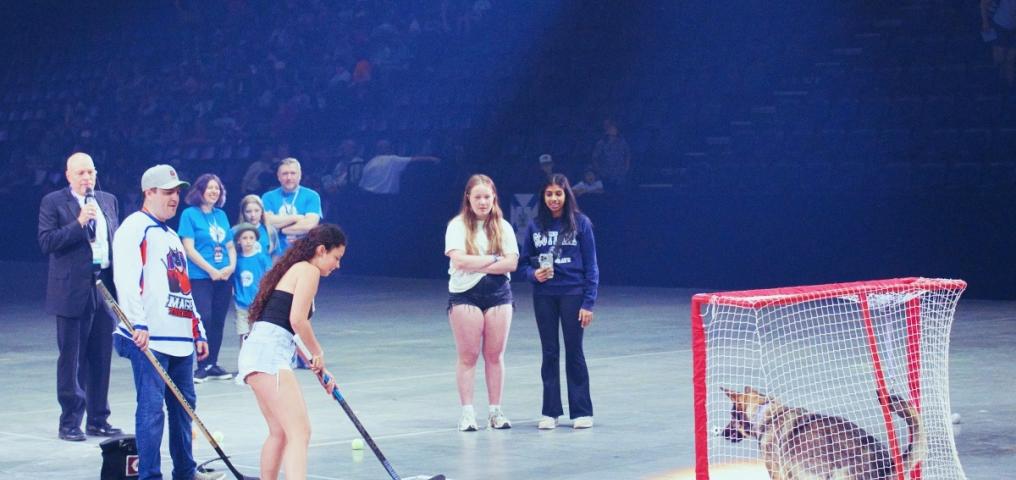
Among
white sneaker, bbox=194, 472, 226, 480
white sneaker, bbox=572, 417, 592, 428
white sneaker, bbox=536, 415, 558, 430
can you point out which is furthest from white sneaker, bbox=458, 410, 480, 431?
white sneaker, bbox=194, 472, 226, 480

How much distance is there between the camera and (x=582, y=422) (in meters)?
9.89

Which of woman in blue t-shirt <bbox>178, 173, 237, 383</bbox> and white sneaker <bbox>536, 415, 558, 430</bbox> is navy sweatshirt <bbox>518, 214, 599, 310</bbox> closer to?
white sneaker <bbox>536, 415, 558, 430</bbox>

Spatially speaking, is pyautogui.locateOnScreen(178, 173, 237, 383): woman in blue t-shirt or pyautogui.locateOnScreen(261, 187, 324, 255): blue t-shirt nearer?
pyautogui.locateOnScreen(178, 173, 237, 383): woman in blue t-shirt

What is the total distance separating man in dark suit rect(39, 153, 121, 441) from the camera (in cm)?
948

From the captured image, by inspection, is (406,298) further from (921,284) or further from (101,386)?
(921,284)

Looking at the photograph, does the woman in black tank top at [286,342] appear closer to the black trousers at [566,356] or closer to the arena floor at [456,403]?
the arena floor at [456,403]

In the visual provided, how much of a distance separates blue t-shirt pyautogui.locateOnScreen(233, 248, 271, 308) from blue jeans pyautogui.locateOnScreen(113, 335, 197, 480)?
4.77 meters

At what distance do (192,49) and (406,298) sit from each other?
13.2 m

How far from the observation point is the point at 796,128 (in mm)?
21969

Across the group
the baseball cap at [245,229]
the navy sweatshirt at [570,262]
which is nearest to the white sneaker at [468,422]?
the navy sweatshirt at [570,262]

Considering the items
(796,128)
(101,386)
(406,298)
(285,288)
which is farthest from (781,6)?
(285,288)

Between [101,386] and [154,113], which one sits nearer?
[101,386]

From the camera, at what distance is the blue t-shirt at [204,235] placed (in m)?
12.7

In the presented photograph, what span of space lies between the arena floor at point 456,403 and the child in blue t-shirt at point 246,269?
726 millimetres
